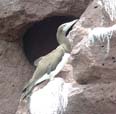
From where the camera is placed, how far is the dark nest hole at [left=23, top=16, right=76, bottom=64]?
5.46 meters

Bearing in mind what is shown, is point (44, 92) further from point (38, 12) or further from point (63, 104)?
point (38, 12)

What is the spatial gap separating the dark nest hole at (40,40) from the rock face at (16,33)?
222 millimetres

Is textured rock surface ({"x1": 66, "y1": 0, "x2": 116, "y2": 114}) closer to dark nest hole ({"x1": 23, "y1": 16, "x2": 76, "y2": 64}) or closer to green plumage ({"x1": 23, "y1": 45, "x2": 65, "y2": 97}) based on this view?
green plumage ({"x1": 23, "y1": 45, "x2": 65, "y2": 97})

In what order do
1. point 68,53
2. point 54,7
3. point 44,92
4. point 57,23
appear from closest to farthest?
1. point 44,92
2. point 68,53
3. point 54,7
4. point 57,23

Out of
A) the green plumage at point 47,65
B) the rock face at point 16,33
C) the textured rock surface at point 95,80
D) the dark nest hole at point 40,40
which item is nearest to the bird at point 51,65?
the green plumage at point 47,65

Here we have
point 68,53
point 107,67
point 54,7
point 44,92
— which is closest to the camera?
point 107,67

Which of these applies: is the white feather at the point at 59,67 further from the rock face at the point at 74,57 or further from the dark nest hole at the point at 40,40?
the dark nest hole at the point at 40,40

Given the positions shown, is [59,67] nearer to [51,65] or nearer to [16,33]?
[51,65]

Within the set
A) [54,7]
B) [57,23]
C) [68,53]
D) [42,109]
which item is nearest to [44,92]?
[42,109]

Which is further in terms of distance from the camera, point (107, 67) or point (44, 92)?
point (44, 92)

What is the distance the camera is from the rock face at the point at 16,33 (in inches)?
190

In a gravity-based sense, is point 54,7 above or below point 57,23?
above

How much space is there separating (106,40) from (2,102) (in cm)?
199

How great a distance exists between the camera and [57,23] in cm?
541
